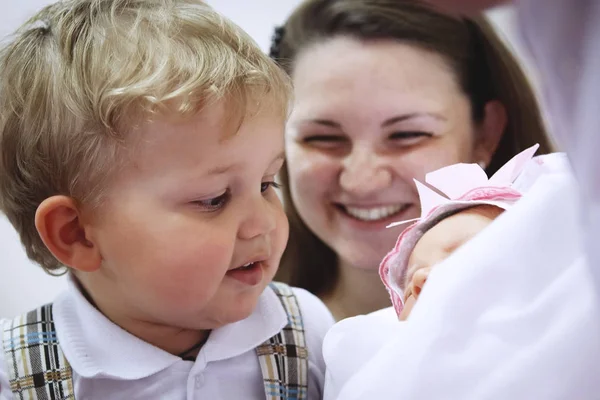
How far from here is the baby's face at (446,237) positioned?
0.77 metres

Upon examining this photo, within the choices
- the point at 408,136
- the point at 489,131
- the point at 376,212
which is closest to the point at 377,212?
the point at 376,212

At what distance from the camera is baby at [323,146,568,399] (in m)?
0.67

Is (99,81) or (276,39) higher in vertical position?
(276,39)

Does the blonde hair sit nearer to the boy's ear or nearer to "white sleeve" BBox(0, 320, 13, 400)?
the boy's ear

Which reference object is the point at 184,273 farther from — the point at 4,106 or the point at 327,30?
the point at 327,30

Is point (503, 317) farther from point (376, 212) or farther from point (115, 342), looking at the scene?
point (376, 212)

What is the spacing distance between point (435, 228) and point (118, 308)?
1.32 feet

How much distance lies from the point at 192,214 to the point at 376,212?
0.50 m

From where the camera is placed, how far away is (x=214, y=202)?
75 cm

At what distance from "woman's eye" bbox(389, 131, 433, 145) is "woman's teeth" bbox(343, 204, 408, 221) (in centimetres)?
12

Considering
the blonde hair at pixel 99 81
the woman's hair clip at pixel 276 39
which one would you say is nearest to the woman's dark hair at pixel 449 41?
the woman's hair clip at pixel 276 39

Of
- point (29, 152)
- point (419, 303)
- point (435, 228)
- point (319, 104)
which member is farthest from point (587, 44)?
point (319, 104)

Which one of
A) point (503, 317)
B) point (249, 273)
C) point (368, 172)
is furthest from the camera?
point (368, 172)

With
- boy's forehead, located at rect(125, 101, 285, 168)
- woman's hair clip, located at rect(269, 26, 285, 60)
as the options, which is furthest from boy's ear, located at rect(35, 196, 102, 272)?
woman's hair clip, located at rect(269, 26, 285, 60)
